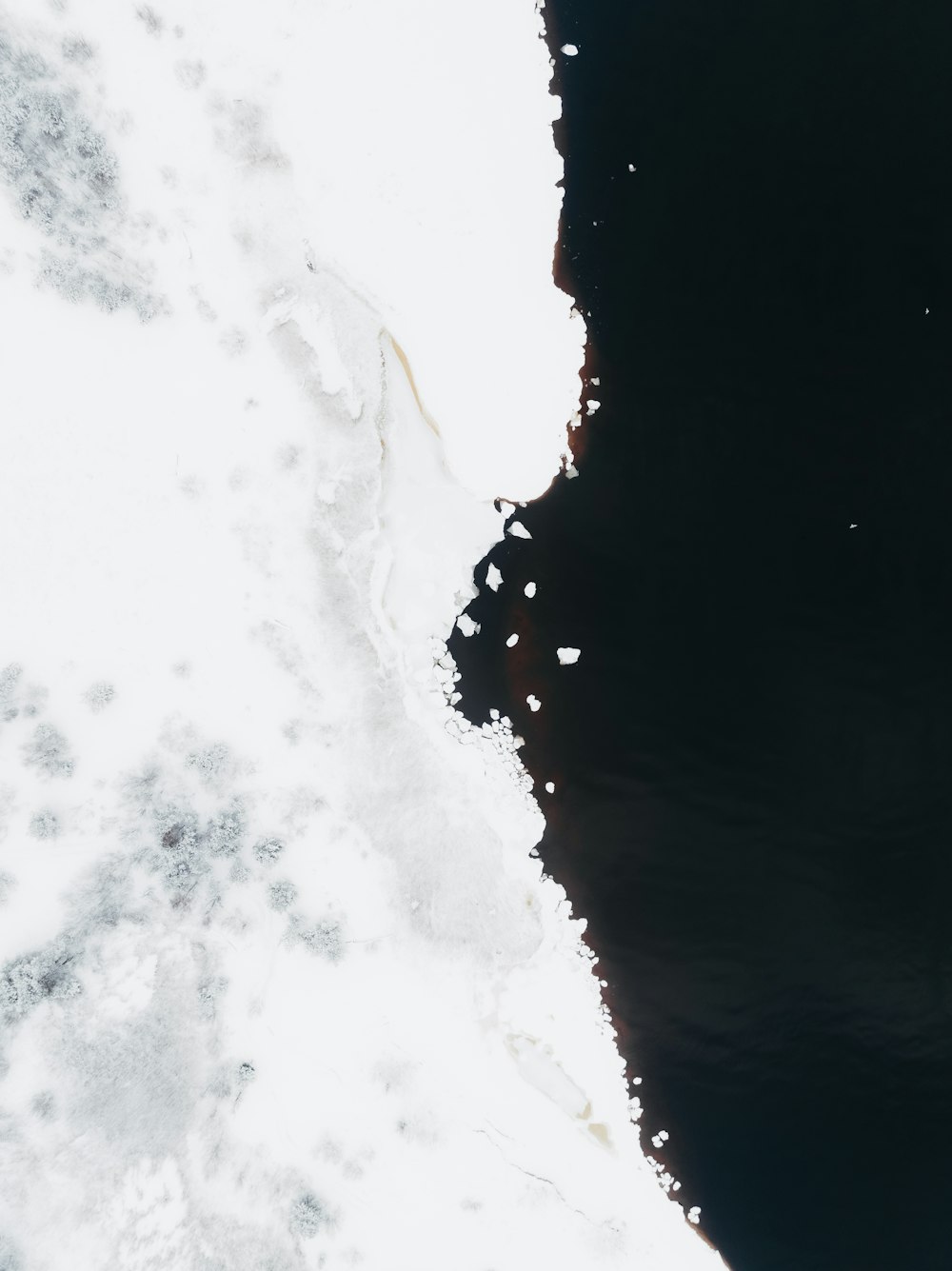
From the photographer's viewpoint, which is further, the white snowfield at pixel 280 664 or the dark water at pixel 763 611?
the dark water at pixel 763 611

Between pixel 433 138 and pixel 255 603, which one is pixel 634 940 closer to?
pixel 255 603

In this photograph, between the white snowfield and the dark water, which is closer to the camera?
the white snowfield

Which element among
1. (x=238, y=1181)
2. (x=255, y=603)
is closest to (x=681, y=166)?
(x=255, y=603)

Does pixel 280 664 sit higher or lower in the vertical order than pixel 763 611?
lower
